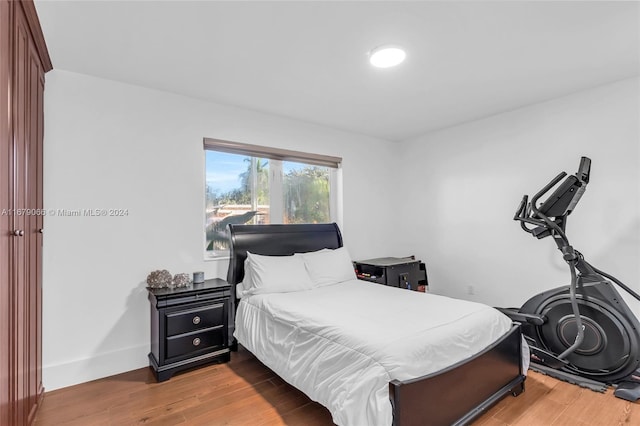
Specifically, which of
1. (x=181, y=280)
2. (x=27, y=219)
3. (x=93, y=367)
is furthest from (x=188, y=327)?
(x=27, y=219)

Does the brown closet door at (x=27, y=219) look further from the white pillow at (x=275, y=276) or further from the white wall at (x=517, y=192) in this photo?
the white wall at (x=517, y=192)

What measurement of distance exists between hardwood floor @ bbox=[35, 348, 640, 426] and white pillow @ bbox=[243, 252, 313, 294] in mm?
723

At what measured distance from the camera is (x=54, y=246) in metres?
2.53

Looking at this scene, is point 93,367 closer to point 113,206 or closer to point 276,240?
point 113,206

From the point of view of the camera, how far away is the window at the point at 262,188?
3.45 m

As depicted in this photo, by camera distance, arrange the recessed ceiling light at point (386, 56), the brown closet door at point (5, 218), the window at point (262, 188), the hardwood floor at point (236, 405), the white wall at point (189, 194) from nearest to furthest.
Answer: the brown closet door at point (5, 218) → the hardwood floor at point (236, 405) → the recessed ceiling light at point (386, 56) → the white wall at point (189, 194) → the window at point (262, 188)

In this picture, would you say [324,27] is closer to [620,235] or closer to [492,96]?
[492,96]

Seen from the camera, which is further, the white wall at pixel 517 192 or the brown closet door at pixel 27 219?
the white wall at pixel 517 192

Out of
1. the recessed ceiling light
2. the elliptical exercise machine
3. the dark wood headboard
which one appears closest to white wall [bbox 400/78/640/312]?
the elliptical exercise machine

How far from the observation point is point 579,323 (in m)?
2.38

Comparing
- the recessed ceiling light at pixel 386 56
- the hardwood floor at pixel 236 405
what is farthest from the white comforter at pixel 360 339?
the recessed ceiling light at pixel 386 56

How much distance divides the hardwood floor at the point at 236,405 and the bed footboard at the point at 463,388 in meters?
0.16

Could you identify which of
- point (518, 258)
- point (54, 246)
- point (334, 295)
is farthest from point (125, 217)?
point (518, 258)

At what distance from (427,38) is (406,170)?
2.82 meters
